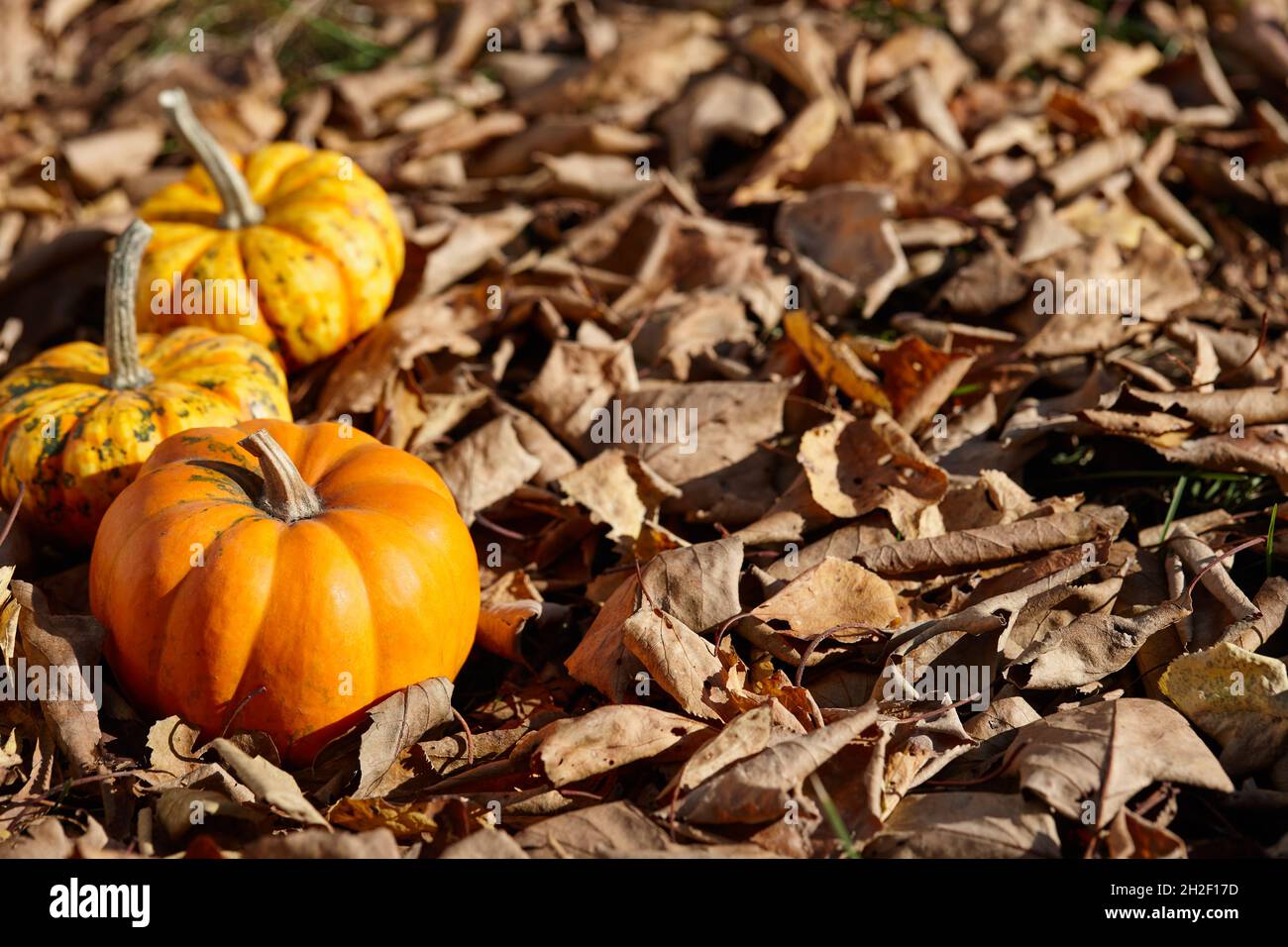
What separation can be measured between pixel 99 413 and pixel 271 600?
1090 millimetres

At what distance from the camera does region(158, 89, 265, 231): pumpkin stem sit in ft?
14.0

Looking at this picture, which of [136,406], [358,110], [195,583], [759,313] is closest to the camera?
[195,583]

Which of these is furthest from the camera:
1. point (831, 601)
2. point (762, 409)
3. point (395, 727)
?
point (762, 409)

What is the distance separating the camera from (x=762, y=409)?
393 centimetres

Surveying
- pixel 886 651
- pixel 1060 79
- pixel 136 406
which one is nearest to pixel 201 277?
pixel 136 406

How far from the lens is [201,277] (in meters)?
4.18

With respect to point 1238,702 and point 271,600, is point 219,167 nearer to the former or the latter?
point 271,600

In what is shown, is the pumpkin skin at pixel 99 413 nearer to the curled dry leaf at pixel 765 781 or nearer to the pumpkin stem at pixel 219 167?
the pumpkin stem at pixel 219 167

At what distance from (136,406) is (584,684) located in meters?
1.57

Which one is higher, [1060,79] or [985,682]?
[1060,79]

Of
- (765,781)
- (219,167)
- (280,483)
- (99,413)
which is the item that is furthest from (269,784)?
(219,167)

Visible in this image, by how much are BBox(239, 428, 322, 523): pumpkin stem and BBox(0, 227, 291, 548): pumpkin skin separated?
2.05 feet

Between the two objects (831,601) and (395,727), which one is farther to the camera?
(831,601)
